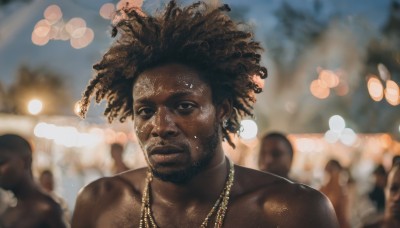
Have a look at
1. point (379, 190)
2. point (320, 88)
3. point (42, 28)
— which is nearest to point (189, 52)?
point (379, 190)

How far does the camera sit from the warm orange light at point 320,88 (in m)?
34.1

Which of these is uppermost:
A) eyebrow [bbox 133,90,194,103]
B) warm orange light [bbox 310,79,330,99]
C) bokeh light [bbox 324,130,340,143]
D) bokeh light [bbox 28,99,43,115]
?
warm orange light [bbox 310,79,330,99]

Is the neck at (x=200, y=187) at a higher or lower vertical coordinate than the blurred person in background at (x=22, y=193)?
higher

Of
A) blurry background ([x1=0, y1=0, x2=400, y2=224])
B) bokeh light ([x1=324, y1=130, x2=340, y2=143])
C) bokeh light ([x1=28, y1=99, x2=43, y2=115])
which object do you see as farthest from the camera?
bokeh light ([x1=324, y1=130, x2=340, y2=143])

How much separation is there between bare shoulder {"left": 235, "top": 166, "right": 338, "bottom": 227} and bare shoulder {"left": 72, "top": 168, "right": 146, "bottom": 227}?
57cm

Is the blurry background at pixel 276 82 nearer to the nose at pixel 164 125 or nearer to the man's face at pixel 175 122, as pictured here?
the man's face at pixel 175 122

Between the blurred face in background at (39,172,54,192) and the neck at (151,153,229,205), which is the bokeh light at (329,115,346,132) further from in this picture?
the neck at (151,153,229,205)

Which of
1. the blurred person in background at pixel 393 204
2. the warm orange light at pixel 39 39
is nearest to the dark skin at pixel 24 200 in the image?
the blurred person in background at pixel 393 204

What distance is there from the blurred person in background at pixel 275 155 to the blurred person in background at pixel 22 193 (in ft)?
8.17

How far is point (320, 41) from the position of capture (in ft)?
97.9

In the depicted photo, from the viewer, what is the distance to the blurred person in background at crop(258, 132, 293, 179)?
21.1 feet

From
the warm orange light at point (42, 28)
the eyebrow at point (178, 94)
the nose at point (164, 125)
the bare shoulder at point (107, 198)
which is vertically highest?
the warm orange light at point (42, 28)

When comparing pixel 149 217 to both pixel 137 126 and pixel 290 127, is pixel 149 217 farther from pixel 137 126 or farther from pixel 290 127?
pixel 290 127

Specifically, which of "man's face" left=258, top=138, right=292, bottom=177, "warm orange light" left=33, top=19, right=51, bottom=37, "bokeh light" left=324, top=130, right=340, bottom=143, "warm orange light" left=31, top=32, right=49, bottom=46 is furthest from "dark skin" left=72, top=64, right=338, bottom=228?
"bokeh light" left=324, top=130, right=340, bottom=143
